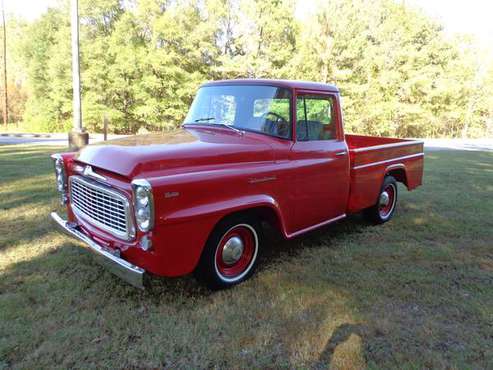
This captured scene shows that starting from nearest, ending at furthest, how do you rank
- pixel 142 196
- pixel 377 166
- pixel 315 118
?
pixel 142 196, pixel 315 118, pixel 377 166

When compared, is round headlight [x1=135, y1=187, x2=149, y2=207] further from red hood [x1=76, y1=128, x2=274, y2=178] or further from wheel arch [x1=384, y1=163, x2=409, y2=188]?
wheel arch [x1=384, y1=163, x2=409, y2=188]

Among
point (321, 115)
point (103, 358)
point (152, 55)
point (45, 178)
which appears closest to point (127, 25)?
point (152, 55)

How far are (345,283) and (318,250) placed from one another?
84 centimetres

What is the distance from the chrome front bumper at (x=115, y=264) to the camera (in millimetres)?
2730

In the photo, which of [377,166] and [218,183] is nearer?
[218,183]

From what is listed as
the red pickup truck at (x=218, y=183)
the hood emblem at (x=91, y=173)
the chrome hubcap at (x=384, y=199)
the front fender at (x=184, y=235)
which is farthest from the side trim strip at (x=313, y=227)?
the hood emblem at (x=91, y=173)

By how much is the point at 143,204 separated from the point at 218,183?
657 mm

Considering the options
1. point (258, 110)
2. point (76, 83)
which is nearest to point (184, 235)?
point (258, 110)

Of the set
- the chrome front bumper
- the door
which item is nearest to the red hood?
the door

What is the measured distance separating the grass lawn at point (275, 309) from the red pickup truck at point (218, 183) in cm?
40

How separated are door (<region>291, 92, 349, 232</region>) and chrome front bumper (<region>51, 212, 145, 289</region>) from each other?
5.80 ft

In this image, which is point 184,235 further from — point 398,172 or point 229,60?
point 229,60

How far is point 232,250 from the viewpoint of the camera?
3.49 metres

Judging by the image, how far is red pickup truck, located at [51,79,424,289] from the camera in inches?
113
